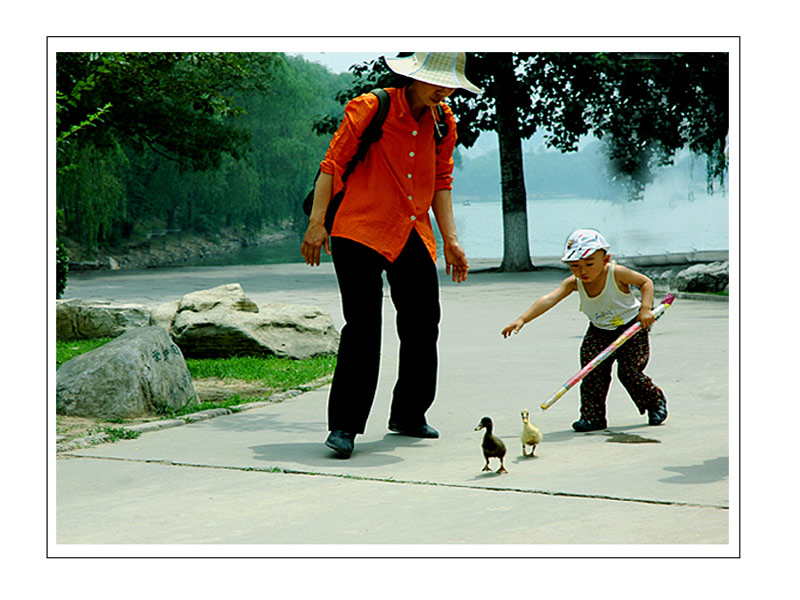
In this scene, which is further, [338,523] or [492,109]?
[492,109]

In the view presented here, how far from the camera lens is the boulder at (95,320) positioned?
37.9 feet

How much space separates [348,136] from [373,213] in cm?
39

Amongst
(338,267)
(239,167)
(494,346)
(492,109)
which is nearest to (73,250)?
(239,167)

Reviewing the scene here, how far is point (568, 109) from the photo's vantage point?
22.6 metres

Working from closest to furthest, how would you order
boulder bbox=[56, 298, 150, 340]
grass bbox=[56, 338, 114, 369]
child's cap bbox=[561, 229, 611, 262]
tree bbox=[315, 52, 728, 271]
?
child's cap bbox=[561, 229, 611, 262]
grass bbox=[56, 338, 114, 369]
boulder bbox=[56, 298, 150, 340]
tree bbox=[315, 52, 728, 271]

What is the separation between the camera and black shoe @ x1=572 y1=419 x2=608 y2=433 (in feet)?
18.6

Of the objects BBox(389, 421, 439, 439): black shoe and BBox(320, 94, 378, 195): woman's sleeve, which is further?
BBox(389, 421, 439, 439): black shoe

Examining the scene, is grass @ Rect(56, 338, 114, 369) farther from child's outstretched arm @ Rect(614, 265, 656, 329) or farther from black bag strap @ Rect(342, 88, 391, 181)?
child's outstretched arm @ Rect(614, 265, 656, 329)

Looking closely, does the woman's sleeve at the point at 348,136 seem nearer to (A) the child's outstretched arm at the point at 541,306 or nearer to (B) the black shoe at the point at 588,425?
(A) the child's outstretched arm at the point at 541,306

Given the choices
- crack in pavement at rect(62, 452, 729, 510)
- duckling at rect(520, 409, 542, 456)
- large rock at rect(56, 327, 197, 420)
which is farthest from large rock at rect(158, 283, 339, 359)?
duckling at rect(520, 409, 542, 456)
